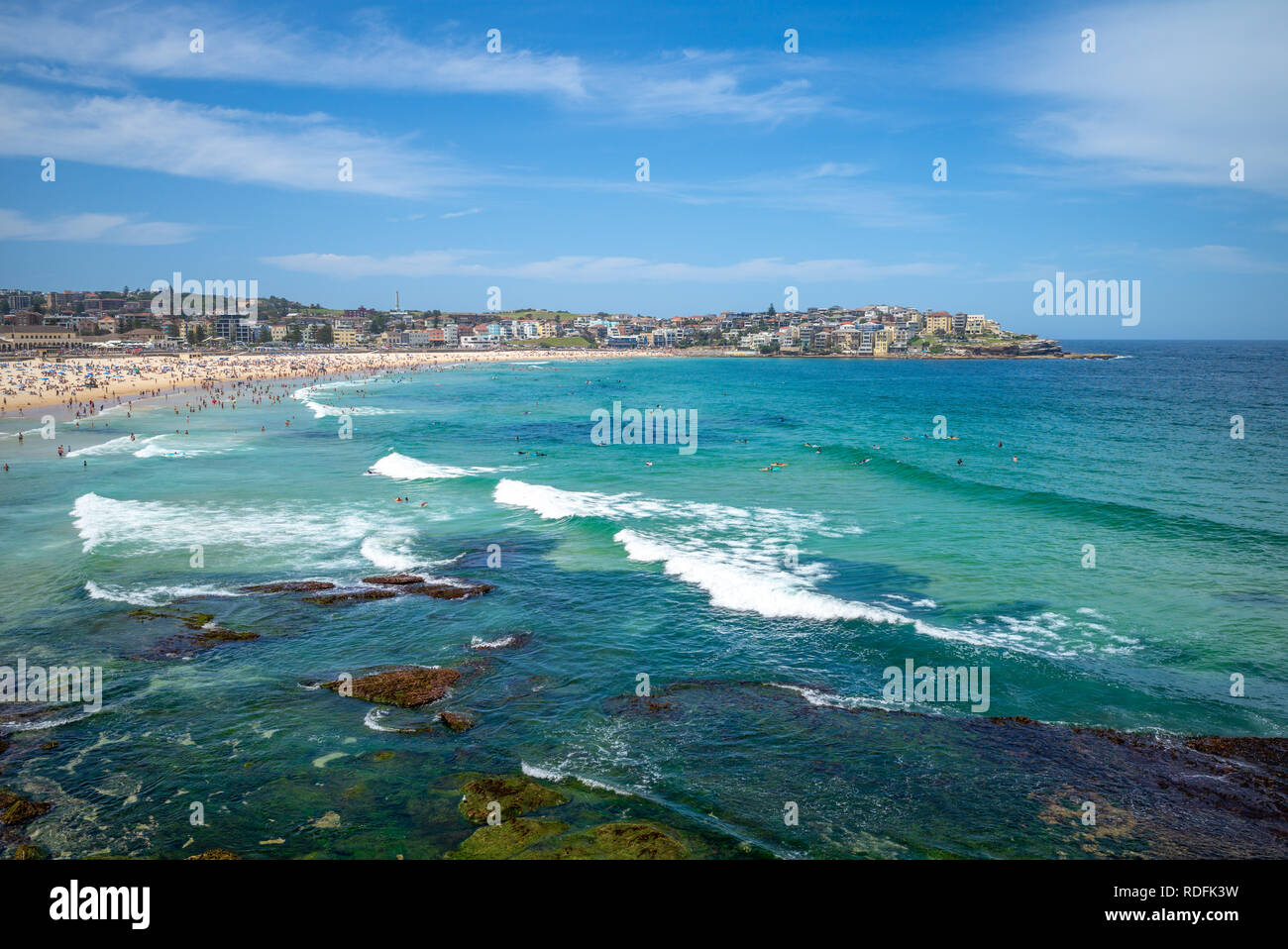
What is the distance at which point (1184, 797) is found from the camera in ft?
45.0

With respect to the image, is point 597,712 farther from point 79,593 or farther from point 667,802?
point 79,593

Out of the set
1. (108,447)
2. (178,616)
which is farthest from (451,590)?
(108,447)

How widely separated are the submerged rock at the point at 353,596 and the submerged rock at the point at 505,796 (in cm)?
1104

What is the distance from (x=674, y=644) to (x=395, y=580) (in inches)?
383

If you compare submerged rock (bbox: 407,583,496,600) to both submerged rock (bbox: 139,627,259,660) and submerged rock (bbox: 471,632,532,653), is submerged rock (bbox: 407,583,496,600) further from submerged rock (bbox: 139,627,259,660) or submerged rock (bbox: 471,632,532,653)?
submerged rock (bbox: 139,627,259,660)

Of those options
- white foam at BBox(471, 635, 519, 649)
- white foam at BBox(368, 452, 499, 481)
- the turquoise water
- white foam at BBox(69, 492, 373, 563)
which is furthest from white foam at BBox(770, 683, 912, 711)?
white foam at BBox(368, 452, 499, 481)

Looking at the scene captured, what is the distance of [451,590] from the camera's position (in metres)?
24.5

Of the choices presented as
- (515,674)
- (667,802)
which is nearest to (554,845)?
(667,802)

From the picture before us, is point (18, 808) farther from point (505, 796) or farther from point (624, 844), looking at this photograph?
point (624, 844)

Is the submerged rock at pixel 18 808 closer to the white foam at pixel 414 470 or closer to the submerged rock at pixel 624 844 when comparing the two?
the submerged rock at pixel 624 844

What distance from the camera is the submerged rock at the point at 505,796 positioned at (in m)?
13.1

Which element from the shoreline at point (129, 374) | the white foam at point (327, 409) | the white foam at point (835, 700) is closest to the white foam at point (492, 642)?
the white foam at point (835, 700)

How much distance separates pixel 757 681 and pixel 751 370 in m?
172
